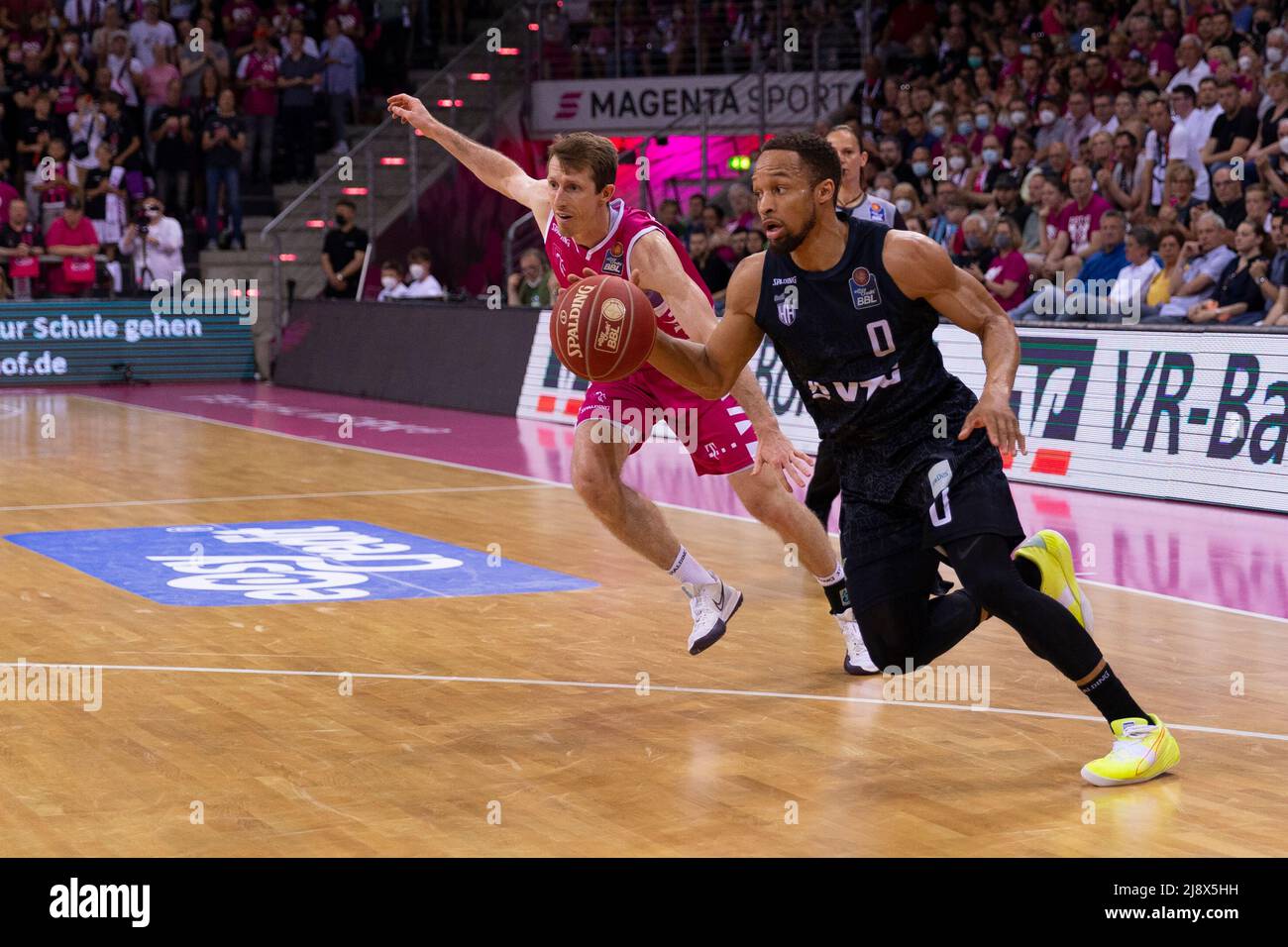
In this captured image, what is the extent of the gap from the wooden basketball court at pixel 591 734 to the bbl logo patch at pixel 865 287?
1.48 meters

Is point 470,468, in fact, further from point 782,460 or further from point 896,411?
point 896,411

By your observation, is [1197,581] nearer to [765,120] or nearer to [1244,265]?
[1244,265]

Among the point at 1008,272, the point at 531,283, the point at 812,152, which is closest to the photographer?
the point at 812,152

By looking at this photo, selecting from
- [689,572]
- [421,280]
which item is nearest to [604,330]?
[689,572]

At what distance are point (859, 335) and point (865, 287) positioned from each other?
0.50 ft

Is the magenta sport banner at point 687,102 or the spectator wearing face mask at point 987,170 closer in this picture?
the spectator wearing face mask at point 987,170

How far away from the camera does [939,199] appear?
54.7ft

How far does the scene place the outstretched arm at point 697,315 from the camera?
5895 millimetres

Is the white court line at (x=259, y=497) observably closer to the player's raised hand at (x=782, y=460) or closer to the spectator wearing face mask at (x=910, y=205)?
the spectator wearing face mask at (x=910, y=205)

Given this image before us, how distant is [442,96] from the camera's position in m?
26.1

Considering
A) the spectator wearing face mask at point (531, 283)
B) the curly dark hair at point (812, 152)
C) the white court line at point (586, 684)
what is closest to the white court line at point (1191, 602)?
the white court line at point (586, 684)

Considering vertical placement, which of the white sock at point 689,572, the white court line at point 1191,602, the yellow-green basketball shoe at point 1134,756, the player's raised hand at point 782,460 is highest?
the player's raised hand at point 782,460

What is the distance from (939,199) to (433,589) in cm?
922
